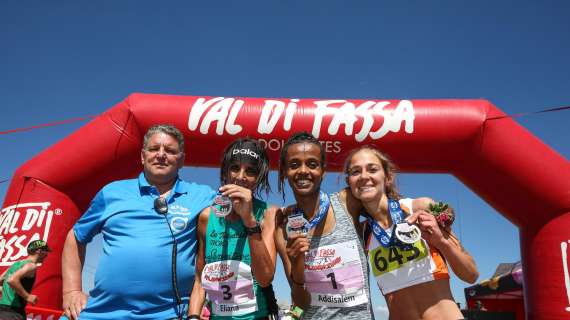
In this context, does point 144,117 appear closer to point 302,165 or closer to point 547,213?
point 302,165

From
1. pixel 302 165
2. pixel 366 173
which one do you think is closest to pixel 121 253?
pixel 302 165

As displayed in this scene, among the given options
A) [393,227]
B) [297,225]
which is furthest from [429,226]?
[297,225]

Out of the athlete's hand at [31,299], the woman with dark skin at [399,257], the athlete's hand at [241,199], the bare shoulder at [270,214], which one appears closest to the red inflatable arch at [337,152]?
the athlete's hand at [31,299]

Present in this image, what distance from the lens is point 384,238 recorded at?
2297 mm

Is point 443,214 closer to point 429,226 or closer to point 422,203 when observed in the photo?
point 429,226

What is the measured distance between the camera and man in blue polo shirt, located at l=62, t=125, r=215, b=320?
1.95 metres

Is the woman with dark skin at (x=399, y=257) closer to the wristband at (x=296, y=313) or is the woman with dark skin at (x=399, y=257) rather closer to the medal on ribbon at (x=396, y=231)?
the medal on ribbon at (x=396, y=231)

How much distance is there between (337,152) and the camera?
16.8ft

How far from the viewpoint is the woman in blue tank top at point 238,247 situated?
193cm

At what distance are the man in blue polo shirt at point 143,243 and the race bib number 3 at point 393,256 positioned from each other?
1046mm

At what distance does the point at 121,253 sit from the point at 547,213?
473 cm

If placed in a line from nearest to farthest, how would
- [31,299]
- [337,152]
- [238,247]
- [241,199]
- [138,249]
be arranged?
1. [241,199]
2. [138,249]
3. [238,247]
4. [31,299]
5. [337,152]

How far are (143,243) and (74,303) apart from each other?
458 mm

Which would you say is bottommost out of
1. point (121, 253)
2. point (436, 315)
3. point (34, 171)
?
point (436, 315)
